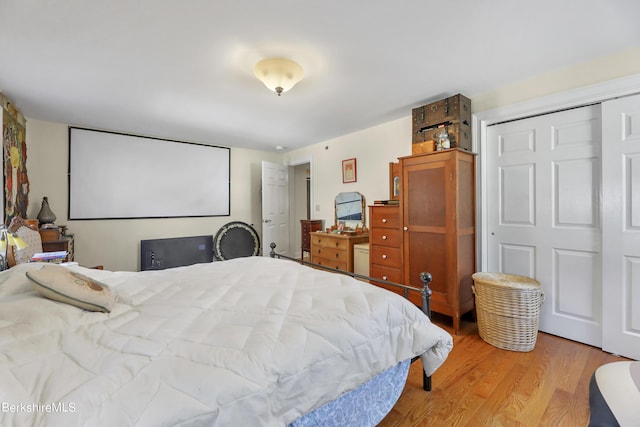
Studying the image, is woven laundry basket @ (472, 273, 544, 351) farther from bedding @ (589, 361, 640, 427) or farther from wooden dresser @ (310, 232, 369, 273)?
wooden dresser @ (310, 232, 369, 273)

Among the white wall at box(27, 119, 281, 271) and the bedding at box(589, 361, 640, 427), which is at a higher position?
the white wall at box(27, 119, 281, 271)

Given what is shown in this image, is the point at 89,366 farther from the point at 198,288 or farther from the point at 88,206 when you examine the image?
the point at 88,206

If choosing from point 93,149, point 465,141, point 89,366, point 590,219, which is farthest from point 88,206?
point 590,219

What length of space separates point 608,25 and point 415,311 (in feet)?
7.22

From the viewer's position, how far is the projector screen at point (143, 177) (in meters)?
3.82

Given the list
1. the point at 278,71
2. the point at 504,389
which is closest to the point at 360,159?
the point at 278,71

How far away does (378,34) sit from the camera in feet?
6.04

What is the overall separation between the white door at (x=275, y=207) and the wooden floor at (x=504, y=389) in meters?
3.65

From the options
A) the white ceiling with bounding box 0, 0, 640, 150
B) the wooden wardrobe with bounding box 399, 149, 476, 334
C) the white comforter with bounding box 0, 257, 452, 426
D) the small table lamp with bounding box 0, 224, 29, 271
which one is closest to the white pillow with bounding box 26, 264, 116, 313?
the white comforter with bounding box 0, 257, 452, 426

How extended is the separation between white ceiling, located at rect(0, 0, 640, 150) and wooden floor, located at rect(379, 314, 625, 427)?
89.3 inches

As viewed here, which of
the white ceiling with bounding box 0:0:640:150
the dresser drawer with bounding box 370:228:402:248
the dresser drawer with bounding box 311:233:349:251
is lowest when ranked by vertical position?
the dresser drawer with bounding box 311:233:349:251

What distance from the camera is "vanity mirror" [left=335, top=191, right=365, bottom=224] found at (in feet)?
13.5

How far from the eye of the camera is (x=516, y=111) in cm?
257

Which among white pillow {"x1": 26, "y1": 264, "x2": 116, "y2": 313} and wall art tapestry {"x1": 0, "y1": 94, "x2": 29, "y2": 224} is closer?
white pillow {"x1": 26, "y1": 264, "x2": 116, "y2": 313}
